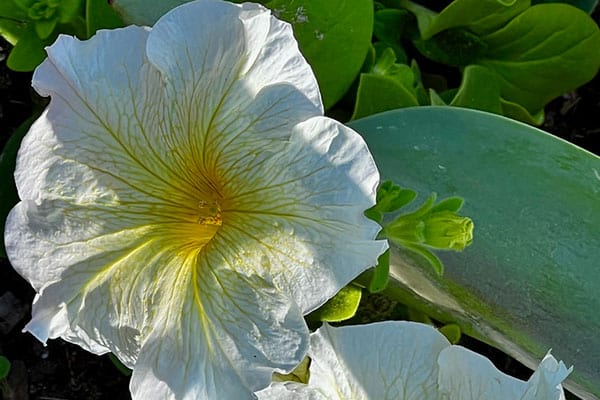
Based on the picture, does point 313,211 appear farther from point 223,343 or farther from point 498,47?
point 498,47

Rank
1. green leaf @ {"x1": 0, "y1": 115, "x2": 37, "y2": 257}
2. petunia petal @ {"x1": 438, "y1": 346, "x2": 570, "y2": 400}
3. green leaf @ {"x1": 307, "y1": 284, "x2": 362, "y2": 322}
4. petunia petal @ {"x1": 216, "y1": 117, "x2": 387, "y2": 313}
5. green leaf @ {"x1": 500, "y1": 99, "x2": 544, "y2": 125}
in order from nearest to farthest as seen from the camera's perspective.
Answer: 1. petunia petal @ {"x1": 216, "y1": 117, "x2": 387, "y2": 313}
2. petunia petal @ {"x1": 438, "y1": 346, "x2": 570, "y2": 400}
3. green leaf @ {"x1": 307, "y1": 284, "x2": 362, "y2": 322}
4. green leaf @ {"x1": 0, "y1": 115, "x2": 37, "y2": 257}
5. green leaf @ {"x1": 500, "y1": 99, "x2": 544, "y2": 125}

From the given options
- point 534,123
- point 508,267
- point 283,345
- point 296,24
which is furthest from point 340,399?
point 534,123

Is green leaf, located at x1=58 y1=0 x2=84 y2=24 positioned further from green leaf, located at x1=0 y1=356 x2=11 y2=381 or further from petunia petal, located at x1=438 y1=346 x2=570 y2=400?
petunia petal, located at x1=438 y1=346 x2=570 y2=400

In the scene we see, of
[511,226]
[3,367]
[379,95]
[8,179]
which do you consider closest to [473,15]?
[379,95]

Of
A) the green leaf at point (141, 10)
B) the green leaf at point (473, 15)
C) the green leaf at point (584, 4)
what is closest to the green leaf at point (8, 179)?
the green leaf at point (141, 10)

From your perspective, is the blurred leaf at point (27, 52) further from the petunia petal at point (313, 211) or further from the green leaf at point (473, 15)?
the green leaf at point (473, 15)

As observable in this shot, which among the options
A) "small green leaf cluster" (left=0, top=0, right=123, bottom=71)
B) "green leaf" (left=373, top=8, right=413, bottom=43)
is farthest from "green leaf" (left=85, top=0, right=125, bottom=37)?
"green leaf" (left=373, top=8, right=413, bottom=43)

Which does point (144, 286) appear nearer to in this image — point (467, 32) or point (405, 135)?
point (405, 135)
